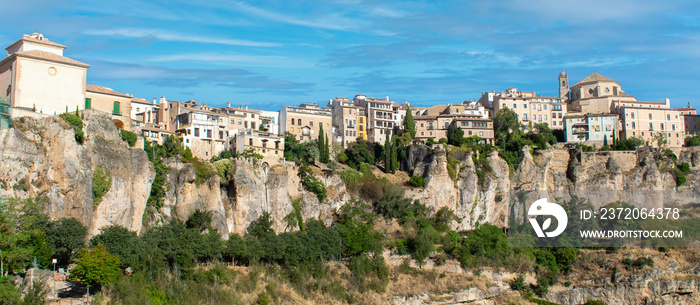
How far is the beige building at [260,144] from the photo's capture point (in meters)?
61.8

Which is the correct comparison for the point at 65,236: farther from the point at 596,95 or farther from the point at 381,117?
the point at 596,95

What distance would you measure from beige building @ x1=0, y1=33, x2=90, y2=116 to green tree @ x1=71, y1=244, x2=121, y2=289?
12.4 m

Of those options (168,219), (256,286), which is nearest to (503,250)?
(256,286)

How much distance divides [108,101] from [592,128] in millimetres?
48628

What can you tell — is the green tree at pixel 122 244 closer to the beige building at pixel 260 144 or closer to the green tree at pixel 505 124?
the beige building at pixel 260 144

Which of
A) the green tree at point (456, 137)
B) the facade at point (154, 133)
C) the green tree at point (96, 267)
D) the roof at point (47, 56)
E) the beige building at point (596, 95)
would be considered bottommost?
the green tree at point (96, 267)

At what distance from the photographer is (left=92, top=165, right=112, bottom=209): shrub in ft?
147

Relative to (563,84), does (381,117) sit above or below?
below

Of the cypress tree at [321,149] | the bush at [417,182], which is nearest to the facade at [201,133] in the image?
the cypress tree at [321,149]

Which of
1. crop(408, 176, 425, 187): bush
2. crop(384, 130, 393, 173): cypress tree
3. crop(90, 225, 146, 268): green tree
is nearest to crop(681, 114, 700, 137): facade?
crop(408, 176, 425, 187): bush

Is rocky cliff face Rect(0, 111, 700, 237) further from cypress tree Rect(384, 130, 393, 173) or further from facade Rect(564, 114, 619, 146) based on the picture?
facade Rect(564, 114, 619, 146)

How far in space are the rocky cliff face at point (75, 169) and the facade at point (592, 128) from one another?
1842 inches

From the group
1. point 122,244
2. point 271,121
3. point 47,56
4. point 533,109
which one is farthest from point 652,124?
point 47,56

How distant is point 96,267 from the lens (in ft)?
132
